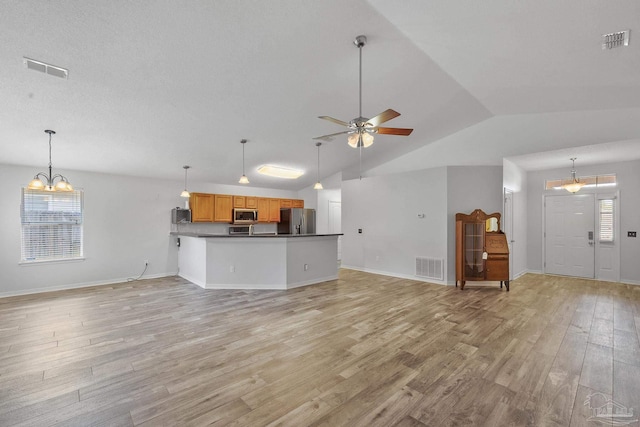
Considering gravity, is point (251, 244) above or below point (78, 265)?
above

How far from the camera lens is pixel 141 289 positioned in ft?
17.8

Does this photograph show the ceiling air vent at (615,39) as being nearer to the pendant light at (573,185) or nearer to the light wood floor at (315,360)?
the light wood floor at (315,360)

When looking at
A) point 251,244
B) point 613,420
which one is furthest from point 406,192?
point 613,420

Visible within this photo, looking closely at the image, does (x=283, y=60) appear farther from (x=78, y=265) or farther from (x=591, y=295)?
(x=591, y=295)

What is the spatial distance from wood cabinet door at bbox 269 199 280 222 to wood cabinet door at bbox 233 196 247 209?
82 cm

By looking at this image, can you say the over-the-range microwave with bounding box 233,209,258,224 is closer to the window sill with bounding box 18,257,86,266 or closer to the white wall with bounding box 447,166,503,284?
the window sill with bounding box 18,257,86,266

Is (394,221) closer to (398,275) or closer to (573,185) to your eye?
(398,275)

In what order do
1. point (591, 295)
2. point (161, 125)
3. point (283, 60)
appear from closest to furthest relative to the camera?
point (283, 60) < point (161, 125) < point (591, 295)

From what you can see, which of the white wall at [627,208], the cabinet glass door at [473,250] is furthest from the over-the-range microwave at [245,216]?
the white wall at [627,208]

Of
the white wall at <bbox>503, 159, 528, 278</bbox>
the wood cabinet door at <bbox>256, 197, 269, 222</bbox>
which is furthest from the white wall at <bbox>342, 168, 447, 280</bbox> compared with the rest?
the wood cabinet door at <bbox>256, 197, 269, 222</bbox>

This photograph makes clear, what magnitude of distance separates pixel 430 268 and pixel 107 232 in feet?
22.9

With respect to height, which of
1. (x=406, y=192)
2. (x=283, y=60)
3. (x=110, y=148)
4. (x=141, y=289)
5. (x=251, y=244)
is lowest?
(x=141, y=289)

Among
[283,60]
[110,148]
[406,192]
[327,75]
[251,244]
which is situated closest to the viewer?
[283,60]

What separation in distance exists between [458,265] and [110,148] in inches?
264
